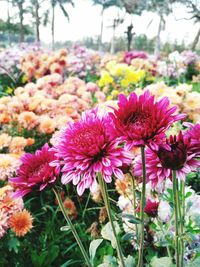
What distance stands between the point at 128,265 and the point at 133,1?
482 inches

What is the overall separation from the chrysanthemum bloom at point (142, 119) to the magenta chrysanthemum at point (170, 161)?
45mm

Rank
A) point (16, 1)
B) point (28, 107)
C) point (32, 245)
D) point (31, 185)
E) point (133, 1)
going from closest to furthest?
point (31, 185) → point (32, 245) → point (28, 107) → point (133, 1) → point (16, 1)

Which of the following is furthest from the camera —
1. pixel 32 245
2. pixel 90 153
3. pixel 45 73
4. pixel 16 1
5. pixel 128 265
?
pixel 16 1

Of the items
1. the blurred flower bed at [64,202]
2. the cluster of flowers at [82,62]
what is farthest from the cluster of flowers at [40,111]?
the cluster of flowers at [82,62]

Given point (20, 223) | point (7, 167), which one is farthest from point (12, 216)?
point (7, 167)

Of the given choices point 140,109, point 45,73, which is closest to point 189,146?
point 140,109

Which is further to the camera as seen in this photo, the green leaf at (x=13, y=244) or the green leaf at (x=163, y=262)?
the green leaf at (x=13, y=244)

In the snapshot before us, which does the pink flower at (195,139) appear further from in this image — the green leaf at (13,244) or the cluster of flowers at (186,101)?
the cluster of flowers at (186,101)

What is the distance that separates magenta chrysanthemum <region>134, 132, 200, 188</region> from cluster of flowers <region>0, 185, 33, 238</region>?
85 centimetres

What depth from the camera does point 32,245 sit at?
6.51 feet

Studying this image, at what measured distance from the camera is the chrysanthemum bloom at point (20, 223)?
1.64 metres

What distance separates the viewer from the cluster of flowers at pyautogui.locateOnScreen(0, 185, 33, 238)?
1.60 m

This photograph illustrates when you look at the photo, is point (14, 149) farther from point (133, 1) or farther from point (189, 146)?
point (133, 1)

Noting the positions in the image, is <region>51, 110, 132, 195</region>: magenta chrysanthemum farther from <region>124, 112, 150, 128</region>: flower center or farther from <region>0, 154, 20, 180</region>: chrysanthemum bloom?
<region>0, 154, 20, 180</region>: chrysanthemum bloom
